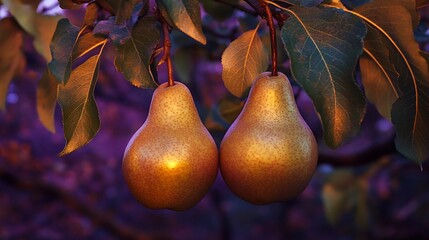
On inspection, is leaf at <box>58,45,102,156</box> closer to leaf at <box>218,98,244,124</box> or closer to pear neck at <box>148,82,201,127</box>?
pear neck at <box>148,82,201,127</box>

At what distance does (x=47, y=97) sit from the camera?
119 centimetres

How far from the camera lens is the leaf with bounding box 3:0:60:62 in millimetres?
1116

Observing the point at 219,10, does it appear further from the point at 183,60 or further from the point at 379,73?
the point at 379,73

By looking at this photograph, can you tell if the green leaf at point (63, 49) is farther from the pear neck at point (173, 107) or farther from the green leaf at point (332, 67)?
the green leaf at point (332, 67)

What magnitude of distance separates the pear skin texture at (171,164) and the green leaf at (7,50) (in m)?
0.50

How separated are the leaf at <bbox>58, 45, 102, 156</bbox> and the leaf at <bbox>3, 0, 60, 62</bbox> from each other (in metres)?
0.22

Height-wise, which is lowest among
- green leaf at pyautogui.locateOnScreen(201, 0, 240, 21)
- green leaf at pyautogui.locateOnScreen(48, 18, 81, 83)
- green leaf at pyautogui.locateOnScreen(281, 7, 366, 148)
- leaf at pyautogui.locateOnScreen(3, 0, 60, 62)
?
green leaf at pyautogui.locateOnScreen(201, 0, 240, 21)

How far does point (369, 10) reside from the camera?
0.86m

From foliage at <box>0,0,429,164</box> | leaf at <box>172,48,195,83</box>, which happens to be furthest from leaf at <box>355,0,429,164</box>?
leaf at <box>172,48,195,83</box>

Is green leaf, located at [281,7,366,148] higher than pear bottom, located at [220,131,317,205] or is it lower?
higher

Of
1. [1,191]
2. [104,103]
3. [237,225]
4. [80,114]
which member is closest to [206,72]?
[104,103]

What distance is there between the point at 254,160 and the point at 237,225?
5677 mm

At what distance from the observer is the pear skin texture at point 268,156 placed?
820 mm

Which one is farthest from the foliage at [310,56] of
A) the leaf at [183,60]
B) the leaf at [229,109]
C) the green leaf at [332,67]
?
the leaf at [183,60]
